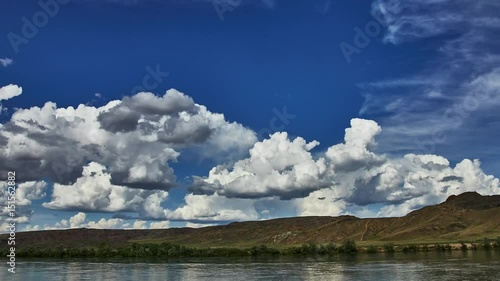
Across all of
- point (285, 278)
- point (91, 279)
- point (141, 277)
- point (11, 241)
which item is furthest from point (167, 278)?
point (11, 241)

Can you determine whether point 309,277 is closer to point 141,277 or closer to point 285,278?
point 285,278

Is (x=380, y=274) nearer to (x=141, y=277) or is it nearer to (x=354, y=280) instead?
(x=354, y=280)

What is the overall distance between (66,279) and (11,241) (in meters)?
45.9

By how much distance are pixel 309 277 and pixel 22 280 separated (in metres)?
57.9

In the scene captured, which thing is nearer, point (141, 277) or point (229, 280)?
point (229, 280)

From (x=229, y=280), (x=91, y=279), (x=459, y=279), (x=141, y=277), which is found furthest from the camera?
(x=141, y=277)

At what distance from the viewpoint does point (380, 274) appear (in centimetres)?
10206

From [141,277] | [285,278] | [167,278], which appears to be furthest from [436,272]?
[141,277]

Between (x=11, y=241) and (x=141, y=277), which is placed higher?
(x=11, y=241)

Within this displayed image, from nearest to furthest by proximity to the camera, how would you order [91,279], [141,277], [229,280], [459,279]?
[459,279]
[229,280]
[91,279]
[141,277]

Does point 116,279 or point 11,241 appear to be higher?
point 11,241

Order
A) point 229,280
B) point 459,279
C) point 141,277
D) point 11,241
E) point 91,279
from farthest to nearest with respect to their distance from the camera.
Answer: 1. point 141,277
2. point 91,279
3. point 229,280
4. point 459,279
5. point 11,241

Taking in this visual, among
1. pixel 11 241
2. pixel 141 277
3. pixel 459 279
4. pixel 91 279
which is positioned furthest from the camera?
pixel 141 277

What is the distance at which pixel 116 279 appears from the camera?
105 m
